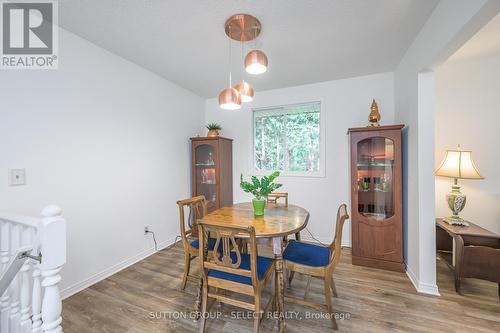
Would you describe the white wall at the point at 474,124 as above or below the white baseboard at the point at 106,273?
above

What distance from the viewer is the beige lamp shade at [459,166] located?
2135 mm

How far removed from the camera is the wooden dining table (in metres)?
1.53

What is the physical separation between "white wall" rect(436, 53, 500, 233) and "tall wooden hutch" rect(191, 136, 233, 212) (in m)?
2.93

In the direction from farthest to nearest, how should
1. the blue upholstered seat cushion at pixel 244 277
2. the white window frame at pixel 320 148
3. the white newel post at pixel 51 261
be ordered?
the white window frame at pixel 320 148 → the blue upholstered seat cushion at pixel 244 277 → the white newel post at pixel 51 261

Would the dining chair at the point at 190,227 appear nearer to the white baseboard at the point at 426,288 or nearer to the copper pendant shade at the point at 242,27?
the copper pendant shade at the point at 242,27

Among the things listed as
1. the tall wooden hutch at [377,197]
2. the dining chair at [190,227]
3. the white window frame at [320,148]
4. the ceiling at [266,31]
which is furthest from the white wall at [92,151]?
the tall wooden hutch at [377,197]

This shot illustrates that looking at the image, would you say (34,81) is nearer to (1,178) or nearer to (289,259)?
(1,178)

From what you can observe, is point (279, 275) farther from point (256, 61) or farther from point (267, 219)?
point (256, 61)

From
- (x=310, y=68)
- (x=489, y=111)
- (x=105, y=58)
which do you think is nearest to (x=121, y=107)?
(x=105, y=58)

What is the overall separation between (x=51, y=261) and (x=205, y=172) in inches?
104

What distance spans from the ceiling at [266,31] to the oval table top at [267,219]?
176cm

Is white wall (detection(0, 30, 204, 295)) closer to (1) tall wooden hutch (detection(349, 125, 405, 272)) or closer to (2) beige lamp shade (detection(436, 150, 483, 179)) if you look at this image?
(1) tall wooden hutch (detection(349, 125, 405, 272))

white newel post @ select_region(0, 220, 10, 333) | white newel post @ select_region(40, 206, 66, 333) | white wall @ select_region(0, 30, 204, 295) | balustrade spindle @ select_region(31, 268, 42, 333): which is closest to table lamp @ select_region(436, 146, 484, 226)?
white newel post @ select_region(40, 206, 66, 333)

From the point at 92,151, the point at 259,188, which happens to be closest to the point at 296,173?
the point at 259,188
